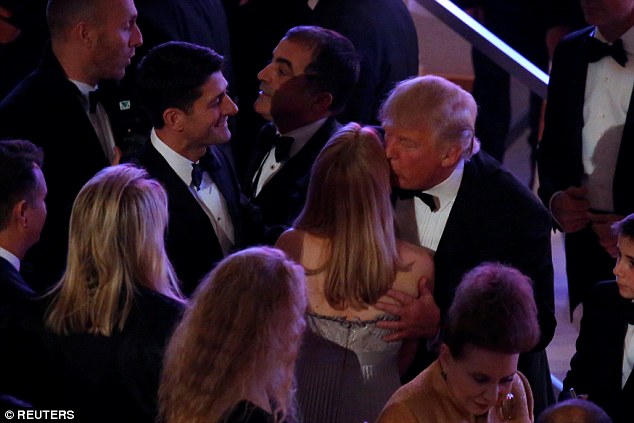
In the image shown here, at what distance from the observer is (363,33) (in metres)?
5.07

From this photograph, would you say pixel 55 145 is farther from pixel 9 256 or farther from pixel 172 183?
pixel 9 256

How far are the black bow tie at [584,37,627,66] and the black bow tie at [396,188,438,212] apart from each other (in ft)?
4.05

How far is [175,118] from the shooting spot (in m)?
4.03

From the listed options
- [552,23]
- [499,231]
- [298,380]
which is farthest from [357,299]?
[552,23]

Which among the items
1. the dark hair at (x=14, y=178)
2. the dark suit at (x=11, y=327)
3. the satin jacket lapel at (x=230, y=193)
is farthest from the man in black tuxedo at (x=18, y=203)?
the satin jacket lapel at (x=230, y=193)

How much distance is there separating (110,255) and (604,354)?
5.45 ft

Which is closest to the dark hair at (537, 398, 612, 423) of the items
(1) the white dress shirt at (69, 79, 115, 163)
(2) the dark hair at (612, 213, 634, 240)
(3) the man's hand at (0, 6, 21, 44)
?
(2) the dark hair at (612, 213, 634, 240)

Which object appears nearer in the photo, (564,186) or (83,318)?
(83,318)

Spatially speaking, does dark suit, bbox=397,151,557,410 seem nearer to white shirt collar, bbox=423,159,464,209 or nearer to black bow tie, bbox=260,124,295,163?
white shirt collar, bbox=423,159,464,209

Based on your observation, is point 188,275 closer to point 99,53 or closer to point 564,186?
point 99,53

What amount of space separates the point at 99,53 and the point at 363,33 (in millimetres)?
1241

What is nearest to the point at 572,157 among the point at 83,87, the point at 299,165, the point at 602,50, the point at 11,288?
the point at 602,50

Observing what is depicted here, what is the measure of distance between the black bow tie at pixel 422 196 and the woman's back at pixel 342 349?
0.79 ft

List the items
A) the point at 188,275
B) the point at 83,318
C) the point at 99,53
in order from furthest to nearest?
the point at 99,53
the point at 188,275
the point at 83,318
